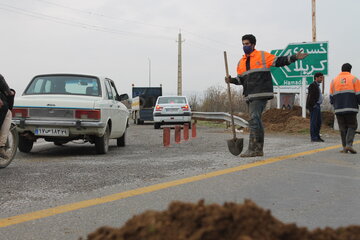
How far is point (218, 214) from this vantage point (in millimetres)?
1970

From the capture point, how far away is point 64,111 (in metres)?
9.22

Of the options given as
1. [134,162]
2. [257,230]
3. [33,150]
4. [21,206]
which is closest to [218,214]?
[257,230]

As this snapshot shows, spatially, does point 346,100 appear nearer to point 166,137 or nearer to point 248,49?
point 248,49

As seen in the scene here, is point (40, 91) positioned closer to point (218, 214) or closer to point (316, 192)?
point (316, 192)

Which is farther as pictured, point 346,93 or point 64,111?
point 346,93

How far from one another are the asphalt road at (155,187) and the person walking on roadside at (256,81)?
0.43m

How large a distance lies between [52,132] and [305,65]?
49.6 ft

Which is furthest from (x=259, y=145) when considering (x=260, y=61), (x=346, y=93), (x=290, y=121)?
(x=290, y=121)

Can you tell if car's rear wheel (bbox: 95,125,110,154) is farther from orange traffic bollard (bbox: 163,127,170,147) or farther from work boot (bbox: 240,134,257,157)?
work boot (bbox: 240,134,257,157)

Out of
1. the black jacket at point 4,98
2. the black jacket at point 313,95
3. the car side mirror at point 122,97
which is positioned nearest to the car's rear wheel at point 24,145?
the car side mirror at point 122,97

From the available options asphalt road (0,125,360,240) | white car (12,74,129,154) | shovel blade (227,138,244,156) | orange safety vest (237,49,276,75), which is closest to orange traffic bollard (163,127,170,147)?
white car (12,74,129,154)

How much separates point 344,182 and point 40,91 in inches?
254

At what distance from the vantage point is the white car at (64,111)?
362 inches

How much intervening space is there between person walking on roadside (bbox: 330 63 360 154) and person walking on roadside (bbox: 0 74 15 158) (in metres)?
6.80
